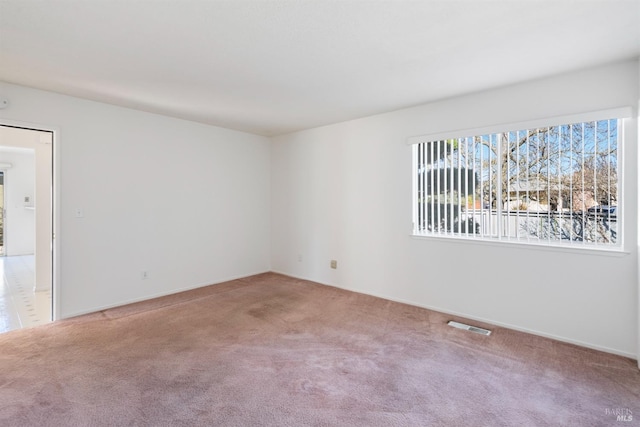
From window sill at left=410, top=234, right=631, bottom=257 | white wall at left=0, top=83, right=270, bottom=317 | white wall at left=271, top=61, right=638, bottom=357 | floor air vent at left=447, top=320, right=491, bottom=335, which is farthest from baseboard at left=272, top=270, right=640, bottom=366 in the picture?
white wall at left=0, top=83, right=270, bottom=317

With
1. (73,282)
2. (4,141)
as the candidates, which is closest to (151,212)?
(73,282)

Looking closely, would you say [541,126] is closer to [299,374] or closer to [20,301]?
[299,374]

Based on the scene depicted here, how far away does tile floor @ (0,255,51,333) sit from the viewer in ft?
11.3

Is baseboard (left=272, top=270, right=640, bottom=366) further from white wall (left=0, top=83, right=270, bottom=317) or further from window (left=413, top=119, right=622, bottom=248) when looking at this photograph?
white wall (left=0, top=83, right=270, bottom=317)

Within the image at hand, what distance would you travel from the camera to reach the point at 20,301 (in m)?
4.13

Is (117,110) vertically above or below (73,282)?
above

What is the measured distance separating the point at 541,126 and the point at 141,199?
4572 millimetres

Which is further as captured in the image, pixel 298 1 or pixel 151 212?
pixel 151 212

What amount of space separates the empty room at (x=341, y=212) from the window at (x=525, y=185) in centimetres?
2

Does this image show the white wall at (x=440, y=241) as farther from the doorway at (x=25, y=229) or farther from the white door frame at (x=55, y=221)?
the doorway at (x=25, y=229)

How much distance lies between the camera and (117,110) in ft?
12.6

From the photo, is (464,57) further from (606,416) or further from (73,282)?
(73,282)

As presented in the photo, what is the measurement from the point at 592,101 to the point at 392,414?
3.04 metres

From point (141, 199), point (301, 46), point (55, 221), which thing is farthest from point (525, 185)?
point (55, 221)
